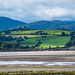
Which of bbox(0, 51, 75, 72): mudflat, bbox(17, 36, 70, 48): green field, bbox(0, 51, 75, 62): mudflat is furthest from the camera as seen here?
bbox(17, 36, 70, 48): green field

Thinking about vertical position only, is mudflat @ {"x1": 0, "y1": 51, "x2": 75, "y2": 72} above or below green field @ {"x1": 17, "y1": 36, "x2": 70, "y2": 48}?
below

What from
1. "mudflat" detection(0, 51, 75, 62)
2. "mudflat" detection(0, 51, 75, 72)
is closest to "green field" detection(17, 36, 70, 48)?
"mudflat" detection(0, 51, 75, 62)

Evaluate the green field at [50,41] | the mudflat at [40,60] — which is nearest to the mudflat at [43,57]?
the mudflat at [40,60]

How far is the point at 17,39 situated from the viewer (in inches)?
5546

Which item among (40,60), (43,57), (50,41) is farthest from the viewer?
→ (50,41)

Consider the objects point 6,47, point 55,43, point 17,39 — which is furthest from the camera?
point 17,39

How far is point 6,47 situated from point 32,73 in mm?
65009

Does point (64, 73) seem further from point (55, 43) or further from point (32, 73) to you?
point (55, 43)

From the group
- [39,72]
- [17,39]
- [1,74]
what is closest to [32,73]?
[39,72]

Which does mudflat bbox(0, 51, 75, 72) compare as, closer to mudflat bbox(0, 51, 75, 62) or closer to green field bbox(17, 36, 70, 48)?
mudflat bbox(0, 51, 75, 62)

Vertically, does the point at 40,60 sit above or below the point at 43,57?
below

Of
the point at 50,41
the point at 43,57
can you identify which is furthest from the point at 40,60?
the point at 50,41

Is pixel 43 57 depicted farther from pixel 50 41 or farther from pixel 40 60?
pixel 50 41

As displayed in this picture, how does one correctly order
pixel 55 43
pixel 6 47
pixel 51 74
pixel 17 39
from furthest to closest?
pixel 17 39 → pixel 55 43 → pixel 6 47 → pixel 51 74
